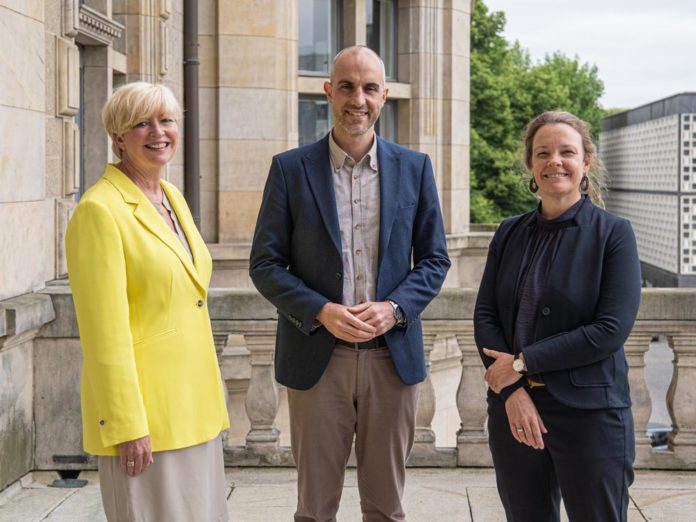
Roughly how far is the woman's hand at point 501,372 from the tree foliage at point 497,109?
40453 millimetres

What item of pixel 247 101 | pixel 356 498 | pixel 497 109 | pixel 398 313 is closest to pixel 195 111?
pixel 247 101

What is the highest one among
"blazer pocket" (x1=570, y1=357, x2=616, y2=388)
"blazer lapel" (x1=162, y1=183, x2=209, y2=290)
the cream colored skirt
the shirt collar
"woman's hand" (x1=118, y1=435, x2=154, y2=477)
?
the shirt collar

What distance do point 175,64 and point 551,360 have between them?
804cm

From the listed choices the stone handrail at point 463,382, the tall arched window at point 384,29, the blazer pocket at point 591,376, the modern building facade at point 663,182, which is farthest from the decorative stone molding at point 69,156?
the modern building facade at point 663,182

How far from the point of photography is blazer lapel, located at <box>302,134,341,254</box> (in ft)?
13.3

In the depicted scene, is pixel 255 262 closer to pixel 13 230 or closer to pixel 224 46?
pixel 13 230

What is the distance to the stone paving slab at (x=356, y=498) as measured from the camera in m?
5.57

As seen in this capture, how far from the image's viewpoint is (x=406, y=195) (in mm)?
4133

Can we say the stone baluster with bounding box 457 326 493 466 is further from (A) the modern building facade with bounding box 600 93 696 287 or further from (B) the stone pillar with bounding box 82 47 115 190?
(A) the modern building facade with bounding box 600 93 696 287

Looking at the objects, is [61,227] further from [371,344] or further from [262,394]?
[371,344]

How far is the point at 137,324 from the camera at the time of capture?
11.6 ft

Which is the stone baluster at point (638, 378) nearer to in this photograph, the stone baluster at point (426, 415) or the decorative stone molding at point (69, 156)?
the stone baluster at point (426, 415)

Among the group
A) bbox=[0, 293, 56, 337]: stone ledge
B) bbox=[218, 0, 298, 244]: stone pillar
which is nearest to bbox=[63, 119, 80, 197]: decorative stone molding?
bbox=[0, 293, 56, 337]: stone ledge

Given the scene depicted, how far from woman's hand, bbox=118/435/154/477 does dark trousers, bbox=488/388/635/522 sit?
1.14 meters
